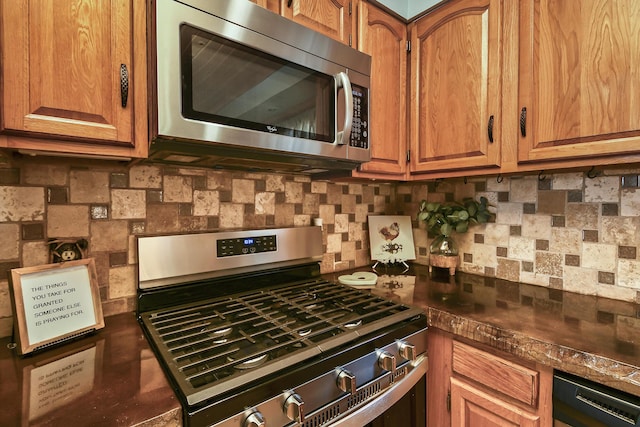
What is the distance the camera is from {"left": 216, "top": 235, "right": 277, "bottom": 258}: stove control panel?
47.4 inches

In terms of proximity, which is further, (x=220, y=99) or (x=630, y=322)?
(x=630, y=322)

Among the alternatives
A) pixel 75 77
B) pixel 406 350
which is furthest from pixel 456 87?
pixel 75 77

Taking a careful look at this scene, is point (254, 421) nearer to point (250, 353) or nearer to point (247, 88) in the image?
point (250, 353)

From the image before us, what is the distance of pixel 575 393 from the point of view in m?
0.77

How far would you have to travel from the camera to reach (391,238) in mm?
1795

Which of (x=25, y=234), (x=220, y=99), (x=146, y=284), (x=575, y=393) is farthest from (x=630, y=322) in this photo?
(x=25, y=234)

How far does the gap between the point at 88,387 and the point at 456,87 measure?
1.57 m

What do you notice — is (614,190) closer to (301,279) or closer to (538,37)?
(538,37)

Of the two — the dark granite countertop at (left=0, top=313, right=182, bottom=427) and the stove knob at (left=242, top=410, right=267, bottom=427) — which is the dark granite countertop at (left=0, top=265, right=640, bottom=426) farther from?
the stove knob at (left=242, top=410, right=267, bottom=427)

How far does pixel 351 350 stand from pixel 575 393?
571 mm

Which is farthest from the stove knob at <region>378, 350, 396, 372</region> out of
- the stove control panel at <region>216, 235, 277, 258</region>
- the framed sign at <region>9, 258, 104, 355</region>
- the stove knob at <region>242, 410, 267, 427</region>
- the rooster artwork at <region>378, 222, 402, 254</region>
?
the rooster artwork at <region>378, 222, 402, 254</region>

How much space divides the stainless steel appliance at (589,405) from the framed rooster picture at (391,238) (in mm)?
1008

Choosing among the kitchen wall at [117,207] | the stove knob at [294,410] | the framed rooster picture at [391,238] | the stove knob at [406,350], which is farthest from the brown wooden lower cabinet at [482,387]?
the kitchen wall at [117,207]

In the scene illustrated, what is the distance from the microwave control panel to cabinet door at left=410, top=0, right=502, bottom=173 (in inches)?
15.7
